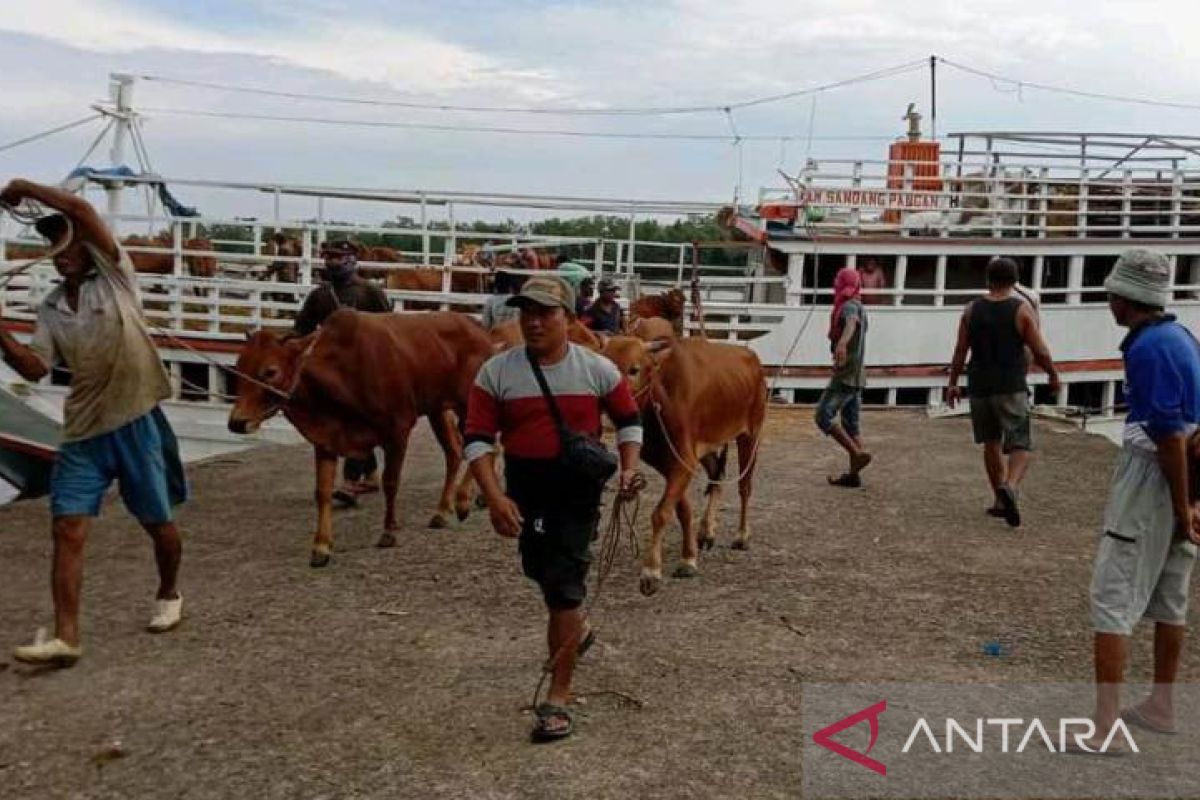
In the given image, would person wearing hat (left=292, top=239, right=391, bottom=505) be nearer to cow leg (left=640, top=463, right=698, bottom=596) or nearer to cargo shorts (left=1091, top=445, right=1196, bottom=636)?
cow leg (left=640, top=463, right=698, bottom=596)

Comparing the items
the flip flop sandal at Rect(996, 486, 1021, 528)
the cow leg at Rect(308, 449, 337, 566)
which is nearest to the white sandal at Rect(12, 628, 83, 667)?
the cow leg at Rect(308, 449, 337, 566)

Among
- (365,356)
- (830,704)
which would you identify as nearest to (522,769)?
(830,704)

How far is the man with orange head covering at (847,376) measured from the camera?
9.16 meters

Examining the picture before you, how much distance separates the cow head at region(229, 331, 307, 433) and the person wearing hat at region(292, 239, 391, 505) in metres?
1.34

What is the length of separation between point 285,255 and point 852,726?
1248 centimetres

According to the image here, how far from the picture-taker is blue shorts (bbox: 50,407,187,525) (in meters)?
4.92

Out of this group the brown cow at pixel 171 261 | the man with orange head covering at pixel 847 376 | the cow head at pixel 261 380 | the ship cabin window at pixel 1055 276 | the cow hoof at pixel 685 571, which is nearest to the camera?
the cow hoof at pixel 685 571

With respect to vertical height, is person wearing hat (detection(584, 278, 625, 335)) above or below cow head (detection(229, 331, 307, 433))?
above

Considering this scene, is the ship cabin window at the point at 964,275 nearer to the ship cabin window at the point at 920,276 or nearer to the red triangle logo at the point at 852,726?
the ship cabin window at the point at 920,276

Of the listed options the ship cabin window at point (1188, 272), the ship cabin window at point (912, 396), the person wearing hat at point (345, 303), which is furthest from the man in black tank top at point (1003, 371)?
the ship cabin window at point (1188, 272)

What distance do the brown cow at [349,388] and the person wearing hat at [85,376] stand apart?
1.69 metres

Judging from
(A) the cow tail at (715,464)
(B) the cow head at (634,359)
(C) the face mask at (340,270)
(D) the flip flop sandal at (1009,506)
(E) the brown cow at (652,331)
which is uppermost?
(C) the face mask at (340,270)

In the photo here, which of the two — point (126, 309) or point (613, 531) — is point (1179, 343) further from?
point (126, 309)

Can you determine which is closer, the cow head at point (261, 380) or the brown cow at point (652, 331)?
the brown cow at point (652, 331)
